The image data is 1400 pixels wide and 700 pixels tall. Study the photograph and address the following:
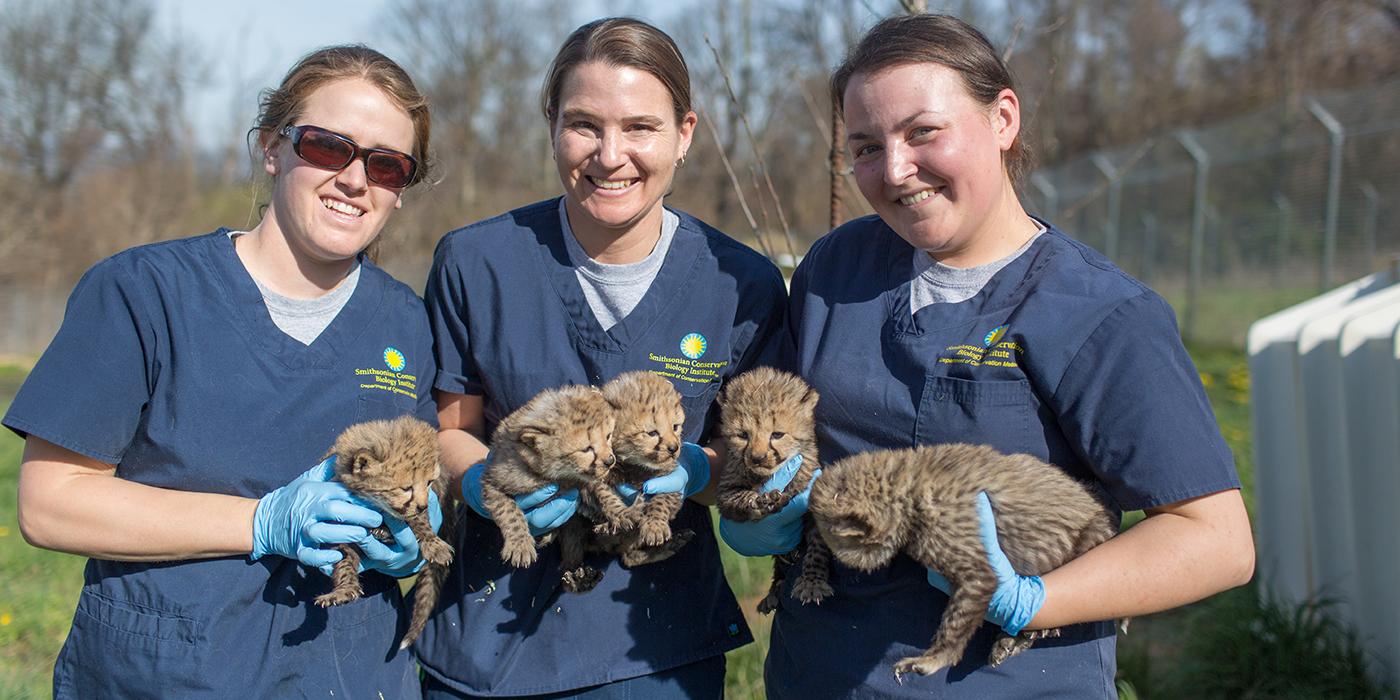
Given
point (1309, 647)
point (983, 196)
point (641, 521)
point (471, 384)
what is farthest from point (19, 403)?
point (1309, 647)

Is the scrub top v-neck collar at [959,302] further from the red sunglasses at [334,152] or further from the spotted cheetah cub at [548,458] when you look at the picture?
the red sunglasses at [334,152]

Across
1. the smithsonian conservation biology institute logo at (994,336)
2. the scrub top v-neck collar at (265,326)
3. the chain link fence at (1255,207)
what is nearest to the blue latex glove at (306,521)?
the scrub top v-neck collar at (265,326)

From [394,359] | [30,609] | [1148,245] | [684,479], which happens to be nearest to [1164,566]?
[684,479]

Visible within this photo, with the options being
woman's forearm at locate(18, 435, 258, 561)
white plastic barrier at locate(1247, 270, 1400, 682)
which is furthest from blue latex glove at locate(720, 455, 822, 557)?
white plastic barrier at locate(1247, 270, 1400, 682)

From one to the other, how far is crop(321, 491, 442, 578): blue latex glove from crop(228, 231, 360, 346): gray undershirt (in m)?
0.64

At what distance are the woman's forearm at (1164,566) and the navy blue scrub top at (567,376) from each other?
129 cm

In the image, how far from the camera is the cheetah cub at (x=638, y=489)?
3102 mm

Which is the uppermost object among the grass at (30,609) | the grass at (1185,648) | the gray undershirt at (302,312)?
the gray undershirt at (302,312)

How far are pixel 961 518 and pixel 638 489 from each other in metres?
1.08

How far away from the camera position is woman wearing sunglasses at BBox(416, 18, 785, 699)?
3.18 metres

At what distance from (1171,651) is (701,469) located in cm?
454

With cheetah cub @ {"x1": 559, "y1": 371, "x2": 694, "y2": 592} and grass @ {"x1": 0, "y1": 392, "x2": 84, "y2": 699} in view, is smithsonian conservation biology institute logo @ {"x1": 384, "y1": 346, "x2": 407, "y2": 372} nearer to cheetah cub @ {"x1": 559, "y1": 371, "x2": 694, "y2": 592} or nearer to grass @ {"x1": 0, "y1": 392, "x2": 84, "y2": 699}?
cheetah cub @ {"x1": 559, "y1": 371, "x2": 694, "y2": 592}

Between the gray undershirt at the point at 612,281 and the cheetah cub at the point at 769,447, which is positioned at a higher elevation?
the gray undershirt at the point at 612,281

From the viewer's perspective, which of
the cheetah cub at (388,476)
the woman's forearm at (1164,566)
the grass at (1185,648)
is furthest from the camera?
the grass at (1185,648)
